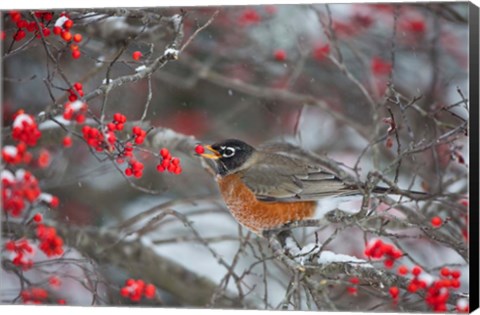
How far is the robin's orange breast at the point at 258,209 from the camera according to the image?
13.6 feet

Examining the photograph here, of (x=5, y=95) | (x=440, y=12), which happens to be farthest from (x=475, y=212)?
(x=5, y=95)

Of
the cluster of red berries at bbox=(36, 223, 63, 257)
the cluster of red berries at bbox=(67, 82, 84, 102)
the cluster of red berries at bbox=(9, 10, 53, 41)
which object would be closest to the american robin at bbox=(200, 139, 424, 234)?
the cluster of red berries at bbox=(67, 82, 84, 102)

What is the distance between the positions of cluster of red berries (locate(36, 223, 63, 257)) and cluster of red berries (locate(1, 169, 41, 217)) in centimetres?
15

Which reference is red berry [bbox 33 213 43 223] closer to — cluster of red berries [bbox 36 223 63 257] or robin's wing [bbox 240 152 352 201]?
cluster of red berries [bbox 36 223 63 257]

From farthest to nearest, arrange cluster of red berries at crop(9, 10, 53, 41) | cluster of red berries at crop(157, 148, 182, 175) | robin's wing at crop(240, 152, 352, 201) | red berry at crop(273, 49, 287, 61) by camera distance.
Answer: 1. cluster of red berries at crop(9, 10, 53, 41)
2. red berry at crop(273, 49, 287, 61)
3. cluster of red berries at crop(157, 148, 182, 175)
4. robin's wing at crop(240, 152, 352, 201)

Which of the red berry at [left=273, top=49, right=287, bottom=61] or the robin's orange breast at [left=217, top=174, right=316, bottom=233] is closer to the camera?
the robin's orange breast at [left=217, top=174, right=316, bottom=233]

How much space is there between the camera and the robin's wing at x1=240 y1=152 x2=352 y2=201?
4109 mm

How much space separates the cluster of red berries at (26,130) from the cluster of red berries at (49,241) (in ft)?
1.58

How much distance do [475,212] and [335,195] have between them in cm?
65

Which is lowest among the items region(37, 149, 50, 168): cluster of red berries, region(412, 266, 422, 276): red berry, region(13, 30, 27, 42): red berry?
region(412, 266, 422, 276): red berry

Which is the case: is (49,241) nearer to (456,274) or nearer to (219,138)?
(219,138)

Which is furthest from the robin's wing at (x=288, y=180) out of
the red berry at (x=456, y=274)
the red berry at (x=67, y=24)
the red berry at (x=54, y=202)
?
the red berry at (x=67, y=24)

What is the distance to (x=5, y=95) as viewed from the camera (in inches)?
184

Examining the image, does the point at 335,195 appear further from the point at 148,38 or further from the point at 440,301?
the point at 148,38
